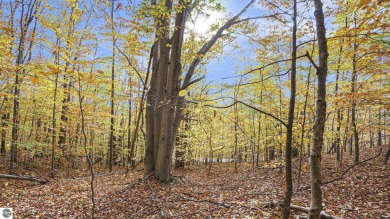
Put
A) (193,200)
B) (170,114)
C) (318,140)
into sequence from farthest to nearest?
(170,114), (193,200), (318,140)

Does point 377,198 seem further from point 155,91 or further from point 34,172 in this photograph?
point 34,172

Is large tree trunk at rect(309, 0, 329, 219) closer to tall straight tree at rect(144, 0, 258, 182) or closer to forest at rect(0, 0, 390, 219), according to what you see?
forest at rect(0, 0, 390, 219)

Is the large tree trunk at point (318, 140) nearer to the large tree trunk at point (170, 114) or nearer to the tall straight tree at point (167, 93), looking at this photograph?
the tall straight tree at point (167, 93)

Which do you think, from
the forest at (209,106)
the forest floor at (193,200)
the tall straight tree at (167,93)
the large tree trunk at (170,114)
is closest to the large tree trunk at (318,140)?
the forest at (209,106)

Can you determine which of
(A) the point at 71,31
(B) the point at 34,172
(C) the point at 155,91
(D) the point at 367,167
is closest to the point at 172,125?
(C) the point at 155,91

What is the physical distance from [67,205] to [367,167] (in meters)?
10.5

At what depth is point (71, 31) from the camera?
1293 cm

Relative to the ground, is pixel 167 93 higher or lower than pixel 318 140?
higher

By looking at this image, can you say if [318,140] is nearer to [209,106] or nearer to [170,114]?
[209,106]

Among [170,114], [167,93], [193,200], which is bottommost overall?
[193,200]

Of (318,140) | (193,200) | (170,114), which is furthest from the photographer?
(170,114)

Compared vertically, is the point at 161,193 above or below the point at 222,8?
below

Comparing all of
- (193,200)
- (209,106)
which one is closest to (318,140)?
(209,106)

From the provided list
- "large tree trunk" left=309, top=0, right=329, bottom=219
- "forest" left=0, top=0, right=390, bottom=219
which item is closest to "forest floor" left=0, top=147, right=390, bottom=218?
"forest" left=0, top=0, right=390, bottom=219
